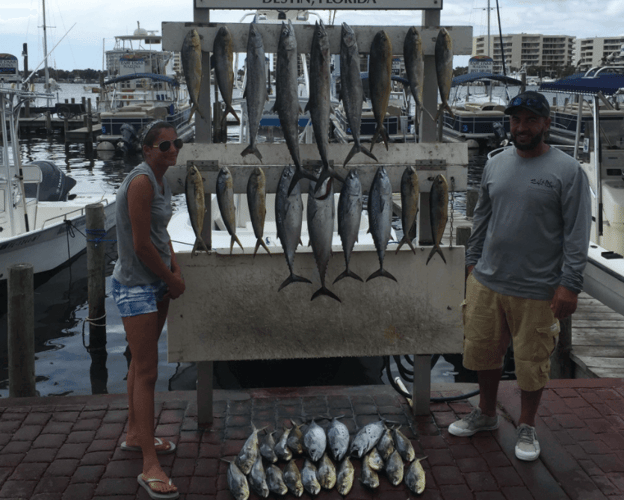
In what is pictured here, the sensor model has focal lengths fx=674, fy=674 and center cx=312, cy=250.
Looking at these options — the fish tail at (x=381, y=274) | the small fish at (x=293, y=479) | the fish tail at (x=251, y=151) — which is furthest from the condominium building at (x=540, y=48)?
the small fish at (x=293, y=479)

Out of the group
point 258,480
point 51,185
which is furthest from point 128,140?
point 258,480

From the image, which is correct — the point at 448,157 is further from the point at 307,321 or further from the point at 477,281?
the point at 307,321

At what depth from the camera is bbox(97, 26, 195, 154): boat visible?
33938mm

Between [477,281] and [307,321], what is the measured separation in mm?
1088

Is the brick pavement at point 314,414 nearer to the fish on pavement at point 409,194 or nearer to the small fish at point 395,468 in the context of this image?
the small fish at point 395,468

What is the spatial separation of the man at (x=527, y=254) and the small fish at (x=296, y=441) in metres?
1.10

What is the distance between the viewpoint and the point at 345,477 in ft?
12.1

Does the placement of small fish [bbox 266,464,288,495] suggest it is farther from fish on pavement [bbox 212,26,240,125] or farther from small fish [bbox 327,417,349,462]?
fish on pavement [bbox 212,26,240,125]

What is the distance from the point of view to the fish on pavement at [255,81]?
3557 mm

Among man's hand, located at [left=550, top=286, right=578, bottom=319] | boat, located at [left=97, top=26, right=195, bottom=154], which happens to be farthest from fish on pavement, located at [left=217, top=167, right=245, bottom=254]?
boat, located at [left=97, top=26, right=195, bottom=154]

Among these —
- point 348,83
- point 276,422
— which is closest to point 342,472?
point 276,422

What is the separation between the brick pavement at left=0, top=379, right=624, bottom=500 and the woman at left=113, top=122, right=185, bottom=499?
28 cm

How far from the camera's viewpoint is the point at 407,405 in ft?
15.3

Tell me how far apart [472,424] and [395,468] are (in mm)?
760
